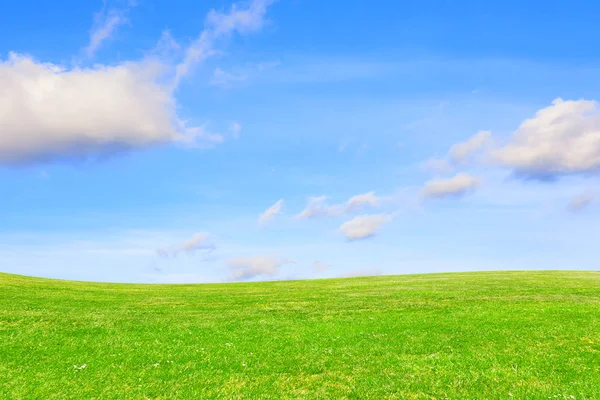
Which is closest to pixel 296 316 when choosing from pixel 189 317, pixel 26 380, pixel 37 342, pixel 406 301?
pixel 189 317

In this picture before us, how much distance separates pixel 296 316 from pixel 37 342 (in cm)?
1503

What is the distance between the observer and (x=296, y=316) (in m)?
31.9

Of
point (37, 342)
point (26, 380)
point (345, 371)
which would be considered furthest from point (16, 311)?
point (345, 371)

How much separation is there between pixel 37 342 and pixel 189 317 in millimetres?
9845

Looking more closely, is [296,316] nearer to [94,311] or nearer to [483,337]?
[483,337]

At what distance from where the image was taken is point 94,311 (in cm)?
3381

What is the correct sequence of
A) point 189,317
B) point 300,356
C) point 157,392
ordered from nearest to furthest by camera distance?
point 157,392
point 300,356
point 189,317

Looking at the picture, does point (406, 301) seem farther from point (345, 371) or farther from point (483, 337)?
point (345, 371)

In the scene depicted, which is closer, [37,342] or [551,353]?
[551,353]

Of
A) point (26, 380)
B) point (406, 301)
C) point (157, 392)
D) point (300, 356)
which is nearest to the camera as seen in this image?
point (157, 392)

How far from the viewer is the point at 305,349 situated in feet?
73.4

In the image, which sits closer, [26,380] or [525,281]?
[26,380]

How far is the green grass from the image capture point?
17.4 meters

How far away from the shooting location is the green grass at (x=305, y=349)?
A: 1739cm
